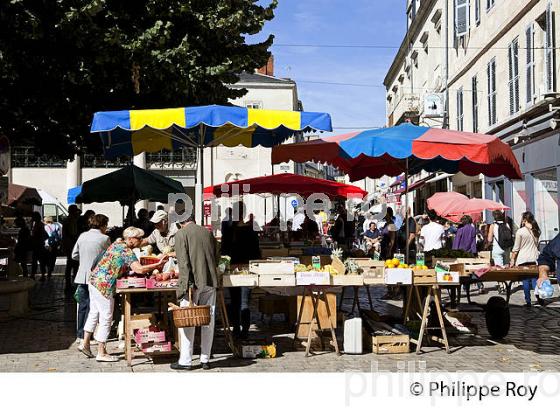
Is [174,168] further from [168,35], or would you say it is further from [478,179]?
[168,35]

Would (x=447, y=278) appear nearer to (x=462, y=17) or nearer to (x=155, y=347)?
(x=155, y=347)

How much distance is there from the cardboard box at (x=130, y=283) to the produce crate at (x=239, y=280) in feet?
3.03

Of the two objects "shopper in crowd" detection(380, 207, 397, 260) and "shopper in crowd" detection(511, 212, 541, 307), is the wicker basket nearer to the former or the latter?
"shopper in crowd" detection(511, 212, 541, 307)

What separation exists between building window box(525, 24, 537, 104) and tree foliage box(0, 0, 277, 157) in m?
8.14

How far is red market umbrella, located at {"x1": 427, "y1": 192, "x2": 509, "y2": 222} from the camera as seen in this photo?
18297 millimetres

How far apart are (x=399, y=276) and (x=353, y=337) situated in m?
0.91

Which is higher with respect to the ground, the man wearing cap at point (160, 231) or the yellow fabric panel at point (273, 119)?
the yellow fabric panel at point (273, 119)

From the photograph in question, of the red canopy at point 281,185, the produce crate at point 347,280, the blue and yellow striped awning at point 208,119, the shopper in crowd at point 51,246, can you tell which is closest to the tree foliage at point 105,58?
the red canopy at point 281,185

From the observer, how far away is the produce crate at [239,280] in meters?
8.04

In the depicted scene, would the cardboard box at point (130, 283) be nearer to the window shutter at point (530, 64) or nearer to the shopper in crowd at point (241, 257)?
the shopper in crowd at point (241, 257)

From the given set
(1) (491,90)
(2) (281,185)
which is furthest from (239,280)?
(1) (491,90)

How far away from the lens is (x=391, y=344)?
27.7 feet

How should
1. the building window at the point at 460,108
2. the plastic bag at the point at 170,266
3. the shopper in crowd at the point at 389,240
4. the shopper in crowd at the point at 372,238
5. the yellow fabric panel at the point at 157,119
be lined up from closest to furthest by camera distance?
the plastic bag at the point at 170,266 → the yellow fabric panel at the point at 157,119 → the shopper in crowd at the point at 389,240 → the shopper in crowd at the point at 372,238 → the building window at the point at 460,108

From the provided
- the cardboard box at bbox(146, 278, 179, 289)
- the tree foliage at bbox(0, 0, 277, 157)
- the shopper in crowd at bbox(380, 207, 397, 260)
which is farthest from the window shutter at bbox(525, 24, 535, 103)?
the cardboard box at bbox(146, 278, 179, 289)
